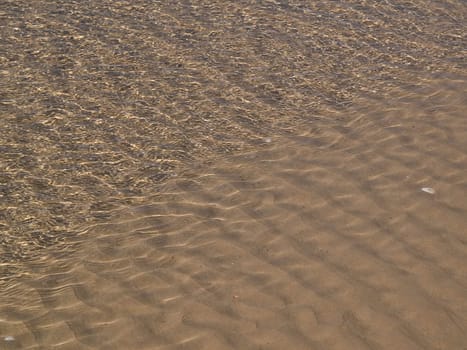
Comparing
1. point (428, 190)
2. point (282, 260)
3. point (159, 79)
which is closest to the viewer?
point (282, 260)

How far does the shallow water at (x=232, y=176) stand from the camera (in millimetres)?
4152

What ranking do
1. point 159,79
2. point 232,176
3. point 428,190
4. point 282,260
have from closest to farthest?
point 282,260, point 428,190, point 232,176, point 159,79

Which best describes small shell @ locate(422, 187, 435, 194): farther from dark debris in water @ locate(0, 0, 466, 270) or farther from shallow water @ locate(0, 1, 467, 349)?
dark debris in water @ locate(0, 0, 466, 270)

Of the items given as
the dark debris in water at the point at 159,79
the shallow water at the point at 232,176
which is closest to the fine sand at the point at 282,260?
the shallow water at the point at 232,176

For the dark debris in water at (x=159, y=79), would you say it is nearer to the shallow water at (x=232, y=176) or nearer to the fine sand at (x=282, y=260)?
the shallow water at (x=232, y=176)

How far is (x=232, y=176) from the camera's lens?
5.47 m

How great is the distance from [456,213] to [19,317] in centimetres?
311

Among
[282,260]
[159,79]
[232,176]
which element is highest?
[159,79]

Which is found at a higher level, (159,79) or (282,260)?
(159,79)

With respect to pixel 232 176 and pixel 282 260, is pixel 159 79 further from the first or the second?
pixel 282 260

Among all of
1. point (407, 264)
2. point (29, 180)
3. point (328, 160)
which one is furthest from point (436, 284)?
point (29, 180)

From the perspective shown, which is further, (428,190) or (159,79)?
(159,79)

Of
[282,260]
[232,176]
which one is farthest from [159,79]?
[282,260]

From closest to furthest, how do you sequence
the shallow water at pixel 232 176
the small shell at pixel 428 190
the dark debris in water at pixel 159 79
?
the shallow water at pixel 232 176
the small shell at pixel 428 190
the dark debris in water at pixel 159 79
